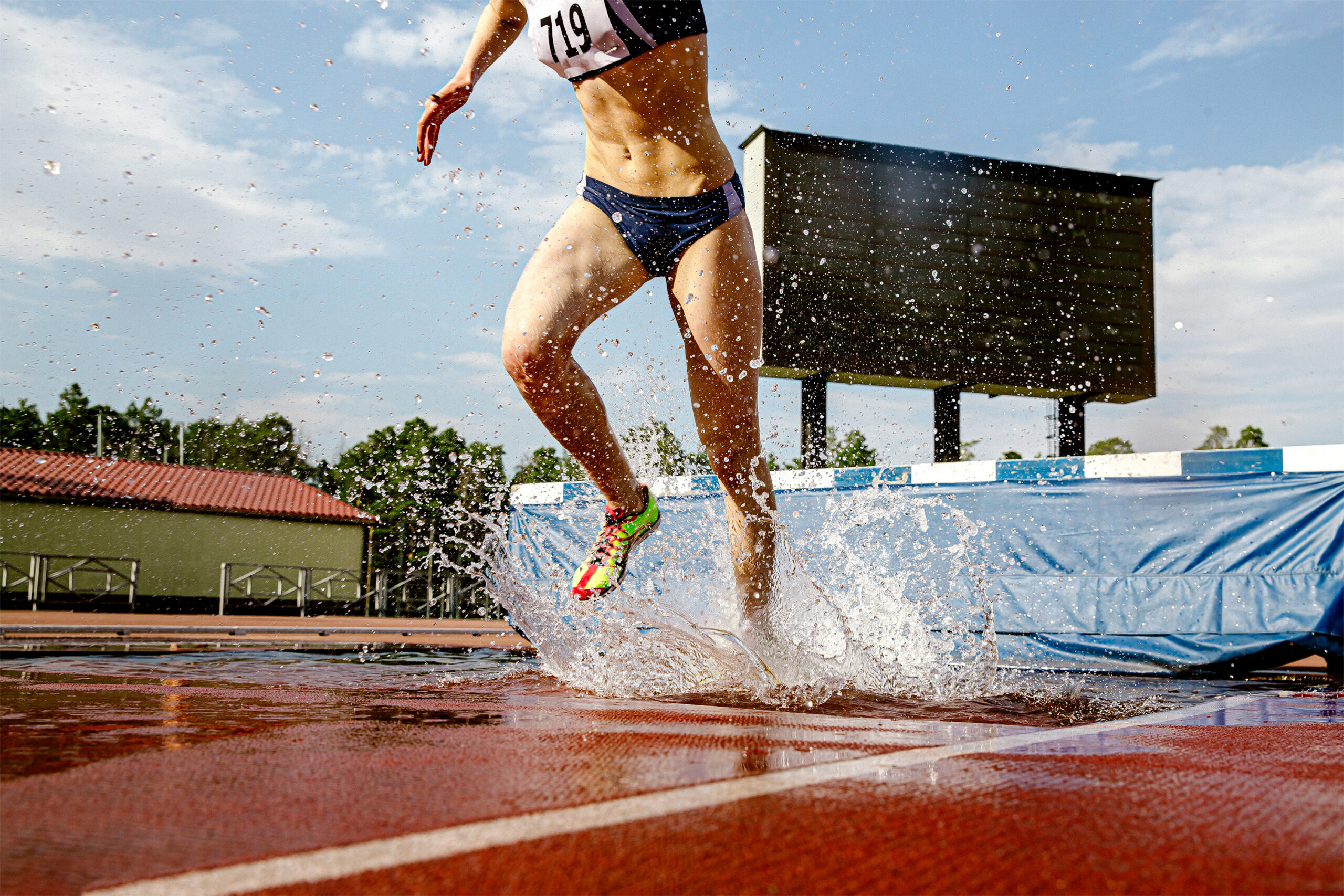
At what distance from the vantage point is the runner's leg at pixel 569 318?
8.13ft

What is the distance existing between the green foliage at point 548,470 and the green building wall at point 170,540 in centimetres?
650

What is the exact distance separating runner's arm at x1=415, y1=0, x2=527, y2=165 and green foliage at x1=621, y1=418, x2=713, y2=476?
137cm

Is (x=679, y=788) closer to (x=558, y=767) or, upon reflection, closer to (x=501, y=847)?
(x=558, y=767)

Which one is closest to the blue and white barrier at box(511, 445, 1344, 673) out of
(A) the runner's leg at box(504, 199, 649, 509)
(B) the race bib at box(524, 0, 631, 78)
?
(A) the runner's leg at box(504, 199, 649, 509)

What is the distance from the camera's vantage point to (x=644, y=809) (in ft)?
3.30

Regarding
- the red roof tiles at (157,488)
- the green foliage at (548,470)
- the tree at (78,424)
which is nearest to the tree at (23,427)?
the tree at (78,424)

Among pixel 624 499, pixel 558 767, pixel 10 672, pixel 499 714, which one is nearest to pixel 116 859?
pixel 558 767

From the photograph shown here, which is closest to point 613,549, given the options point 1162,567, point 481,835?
point 481,835

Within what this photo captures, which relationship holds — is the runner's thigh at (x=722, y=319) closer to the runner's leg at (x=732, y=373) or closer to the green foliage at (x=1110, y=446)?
the runner's leg at (x=732, y=373)

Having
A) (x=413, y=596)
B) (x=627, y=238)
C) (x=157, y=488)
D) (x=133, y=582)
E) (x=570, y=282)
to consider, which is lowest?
(x=413, y=596)

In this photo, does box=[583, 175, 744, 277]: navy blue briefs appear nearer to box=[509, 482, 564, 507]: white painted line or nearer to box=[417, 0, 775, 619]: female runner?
box=[417, 0, 775, 619]: female runner

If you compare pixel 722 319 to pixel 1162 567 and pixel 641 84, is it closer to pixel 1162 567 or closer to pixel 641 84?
pixel 641 84

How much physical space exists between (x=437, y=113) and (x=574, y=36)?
1.83 ft

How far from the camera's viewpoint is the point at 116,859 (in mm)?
794
